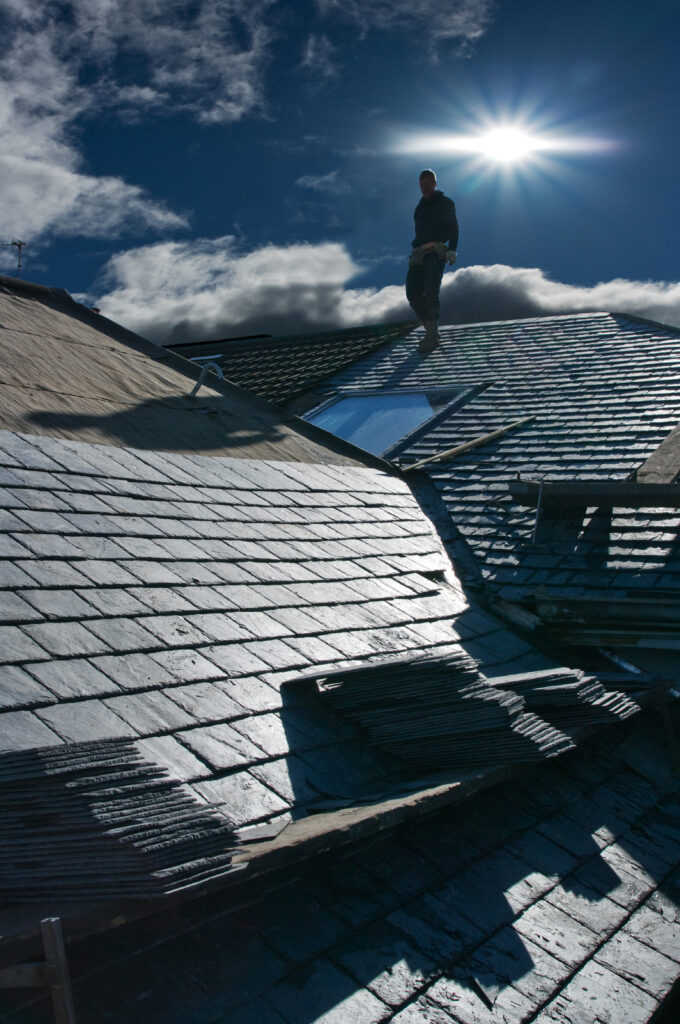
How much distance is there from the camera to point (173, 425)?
24.7 feet

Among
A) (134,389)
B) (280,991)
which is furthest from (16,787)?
(134,389)

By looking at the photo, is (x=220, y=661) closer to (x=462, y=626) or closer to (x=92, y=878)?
(x=92, y=878)

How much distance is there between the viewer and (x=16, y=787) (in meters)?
2.72

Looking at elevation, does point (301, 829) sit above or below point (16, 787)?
below

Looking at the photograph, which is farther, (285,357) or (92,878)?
(285,357)

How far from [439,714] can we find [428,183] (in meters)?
11.0

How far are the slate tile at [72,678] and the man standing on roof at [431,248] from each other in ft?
34.0

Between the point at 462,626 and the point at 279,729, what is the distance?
2.46 metres

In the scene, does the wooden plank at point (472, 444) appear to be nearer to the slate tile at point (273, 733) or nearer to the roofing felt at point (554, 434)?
the roofing felt at point (554, 434)

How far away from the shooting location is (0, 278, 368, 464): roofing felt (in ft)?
21.4

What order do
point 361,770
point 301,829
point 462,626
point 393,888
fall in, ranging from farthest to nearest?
point 462,626 → point 361,770 → point 393,888 → point 301,829

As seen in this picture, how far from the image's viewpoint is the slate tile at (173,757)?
3406 mm

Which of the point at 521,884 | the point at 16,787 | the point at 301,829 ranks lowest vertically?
the point at 521,884

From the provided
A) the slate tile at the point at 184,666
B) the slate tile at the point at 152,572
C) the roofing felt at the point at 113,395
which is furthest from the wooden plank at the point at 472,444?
the slate tile at the point at 184,666
